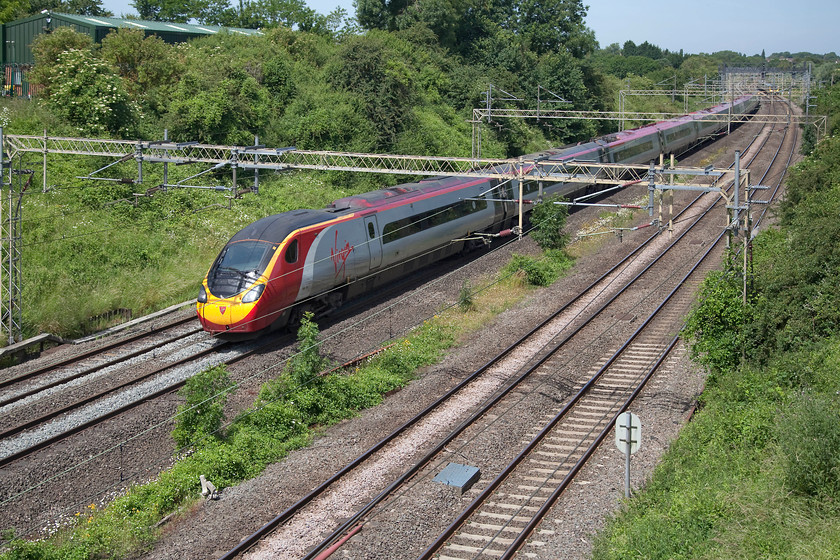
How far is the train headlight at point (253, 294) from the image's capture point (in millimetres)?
19656

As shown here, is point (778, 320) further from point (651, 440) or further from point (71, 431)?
point (71, 431)

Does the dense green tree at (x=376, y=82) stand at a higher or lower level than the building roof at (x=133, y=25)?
lower

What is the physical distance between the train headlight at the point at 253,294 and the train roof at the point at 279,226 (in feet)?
4.55

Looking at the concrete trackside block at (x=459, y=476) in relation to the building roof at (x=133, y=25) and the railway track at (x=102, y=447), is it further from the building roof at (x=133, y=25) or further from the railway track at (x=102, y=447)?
the building roof at (x=133, y=25)

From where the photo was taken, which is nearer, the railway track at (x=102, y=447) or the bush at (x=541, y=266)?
the railway track at (x=102, y=447)

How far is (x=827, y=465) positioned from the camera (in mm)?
10875

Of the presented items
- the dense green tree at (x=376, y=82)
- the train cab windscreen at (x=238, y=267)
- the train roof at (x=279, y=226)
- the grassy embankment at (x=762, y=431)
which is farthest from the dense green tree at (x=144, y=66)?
the grassy embankment at (x=762, y=431)

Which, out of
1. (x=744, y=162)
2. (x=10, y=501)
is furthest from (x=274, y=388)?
(x=744, y=162)

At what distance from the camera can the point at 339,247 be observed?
2233 centimetres

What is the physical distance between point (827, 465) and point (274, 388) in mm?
10803

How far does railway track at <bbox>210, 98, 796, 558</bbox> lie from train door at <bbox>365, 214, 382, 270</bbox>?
→ 5.45 m

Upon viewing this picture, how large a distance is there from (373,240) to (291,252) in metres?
3.89

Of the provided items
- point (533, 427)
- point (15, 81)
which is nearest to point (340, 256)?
point (533, 427)

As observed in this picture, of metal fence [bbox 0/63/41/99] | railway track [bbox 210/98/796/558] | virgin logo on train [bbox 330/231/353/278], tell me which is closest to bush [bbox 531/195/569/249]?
railway track [bbox 210/98/796/558]
